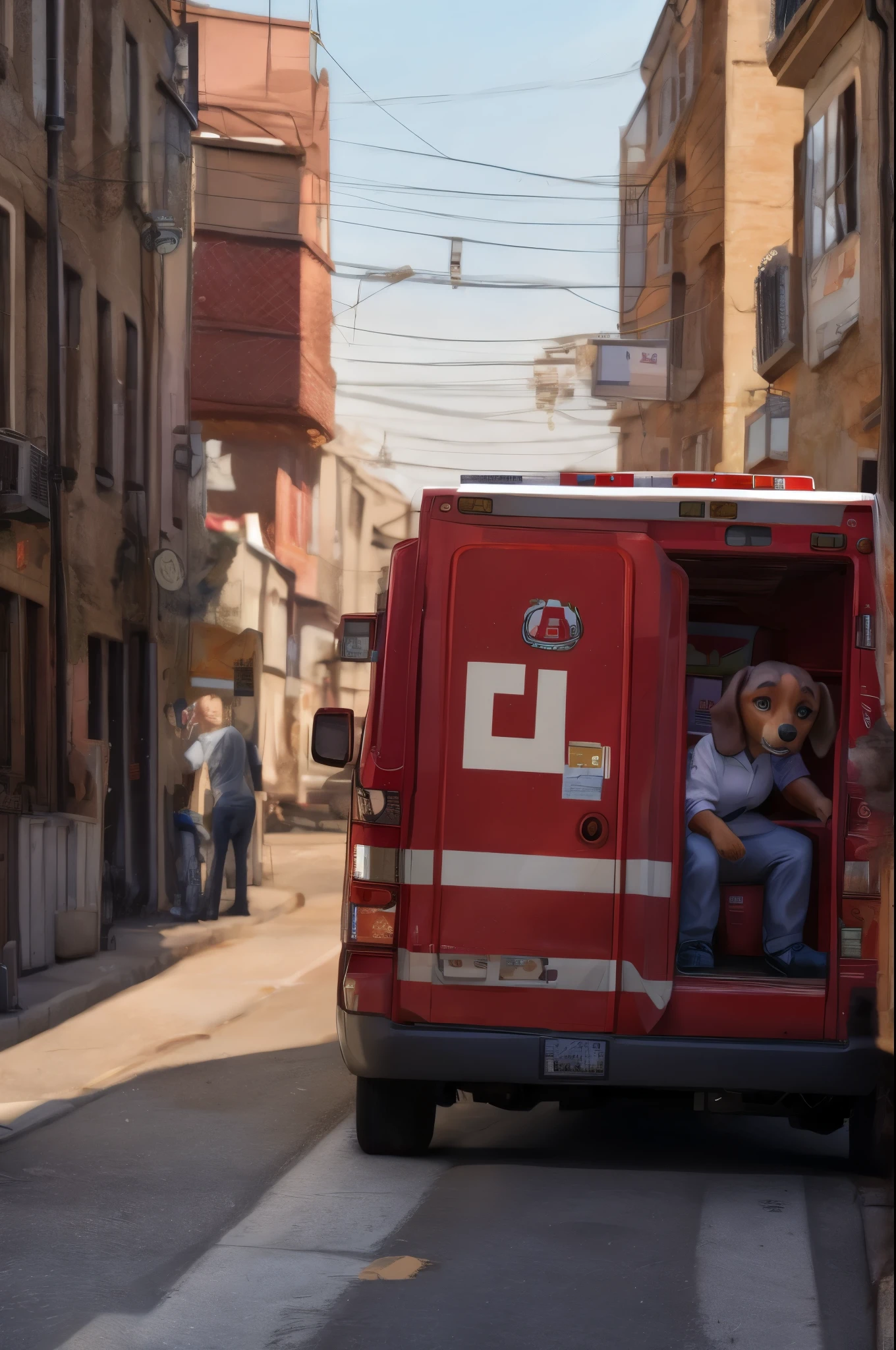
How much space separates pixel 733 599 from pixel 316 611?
1151 inches

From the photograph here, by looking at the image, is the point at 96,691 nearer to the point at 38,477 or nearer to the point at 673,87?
the point at 38,477

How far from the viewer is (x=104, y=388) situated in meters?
16.5

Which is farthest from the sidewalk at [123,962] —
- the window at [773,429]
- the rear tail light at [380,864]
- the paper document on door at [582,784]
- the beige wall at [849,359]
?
the window at [773,429]

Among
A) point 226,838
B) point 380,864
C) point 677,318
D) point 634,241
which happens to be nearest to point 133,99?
point 226,838

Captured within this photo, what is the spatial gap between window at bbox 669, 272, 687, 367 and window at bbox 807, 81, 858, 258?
924cm

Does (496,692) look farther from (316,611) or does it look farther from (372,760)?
(316,611)

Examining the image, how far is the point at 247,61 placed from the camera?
1256 inches

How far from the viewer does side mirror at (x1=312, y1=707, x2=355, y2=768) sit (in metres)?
7.25

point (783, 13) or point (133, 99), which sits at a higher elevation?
point (783, 13)

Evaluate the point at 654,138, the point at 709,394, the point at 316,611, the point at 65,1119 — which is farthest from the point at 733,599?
the point at 316,611

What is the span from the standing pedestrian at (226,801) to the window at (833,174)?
7666 millimetres

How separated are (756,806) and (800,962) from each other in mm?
767

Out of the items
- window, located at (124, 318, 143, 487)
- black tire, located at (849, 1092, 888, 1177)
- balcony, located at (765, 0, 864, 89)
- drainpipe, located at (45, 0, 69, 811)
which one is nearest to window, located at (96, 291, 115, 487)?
window, located at (124, 318, 143, 487)

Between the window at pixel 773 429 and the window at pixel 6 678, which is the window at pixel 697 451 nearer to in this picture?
the window at pixel 773 429
